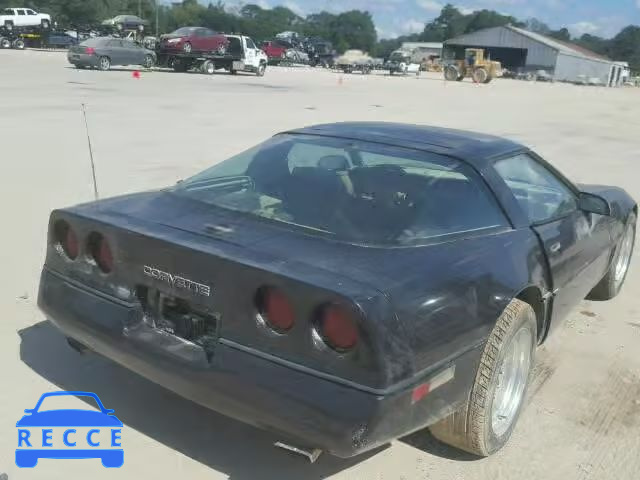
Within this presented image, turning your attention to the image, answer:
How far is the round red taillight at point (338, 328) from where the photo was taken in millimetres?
2229

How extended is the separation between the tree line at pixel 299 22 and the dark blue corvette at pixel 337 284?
227 feet

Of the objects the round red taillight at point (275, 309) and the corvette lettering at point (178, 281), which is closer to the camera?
the round red taillight at point (275, 309)

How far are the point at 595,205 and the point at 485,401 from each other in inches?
64.7

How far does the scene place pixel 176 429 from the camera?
3.03 meters

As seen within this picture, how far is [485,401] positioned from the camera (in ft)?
8.97

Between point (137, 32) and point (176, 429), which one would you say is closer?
point (176, 429)

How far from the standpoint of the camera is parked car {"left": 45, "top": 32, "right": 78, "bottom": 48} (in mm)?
48125

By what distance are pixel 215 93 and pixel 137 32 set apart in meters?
37.1

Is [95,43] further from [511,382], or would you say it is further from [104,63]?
[511,382]

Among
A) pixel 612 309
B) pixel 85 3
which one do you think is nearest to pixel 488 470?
pixel 612 309

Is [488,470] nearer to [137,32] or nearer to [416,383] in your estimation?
[416,383]

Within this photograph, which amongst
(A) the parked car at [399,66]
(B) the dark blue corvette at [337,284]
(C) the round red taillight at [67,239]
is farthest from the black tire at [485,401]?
(A) the parked car at [399,66]

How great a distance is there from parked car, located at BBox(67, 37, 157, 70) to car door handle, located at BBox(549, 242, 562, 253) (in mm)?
29676

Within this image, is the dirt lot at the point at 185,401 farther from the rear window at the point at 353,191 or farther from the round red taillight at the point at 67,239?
the rear window at the point at 353,191
